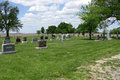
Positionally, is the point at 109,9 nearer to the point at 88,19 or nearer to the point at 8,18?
the point at 88,19

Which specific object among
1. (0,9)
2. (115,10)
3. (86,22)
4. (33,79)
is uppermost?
(0,9)

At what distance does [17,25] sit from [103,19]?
115 ft

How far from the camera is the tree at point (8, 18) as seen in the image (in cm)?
4049

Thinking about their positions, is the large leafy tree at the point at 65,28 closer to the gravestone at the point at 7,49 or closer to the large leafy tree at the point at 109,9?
the large leafy tree at the point at 109,9

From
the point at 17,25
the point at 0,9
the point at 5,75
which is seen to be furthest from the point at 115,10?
the point at 0,9

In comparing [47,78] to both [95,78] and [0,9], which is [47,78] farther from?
[0,9]

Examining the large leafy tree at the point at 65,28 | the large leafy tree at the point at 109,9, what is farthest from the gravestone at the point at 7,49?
the large leafy tree at the point at 65,28

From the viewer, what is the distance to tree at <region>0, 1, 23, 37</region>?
133ft

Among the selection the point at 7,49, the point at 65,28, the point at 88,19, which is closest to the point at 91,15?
the point at 88,19

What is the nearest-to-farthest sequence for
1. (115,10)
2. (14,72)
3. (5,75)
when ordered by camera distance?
(5,75)
(14,72)
(115,10)

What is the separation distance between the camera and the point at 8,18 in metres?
41.4

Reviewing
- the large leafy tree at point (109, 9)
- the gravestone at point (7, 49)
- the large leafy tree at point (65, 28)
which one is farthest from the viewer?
the large leafy tree at point (65, 28)

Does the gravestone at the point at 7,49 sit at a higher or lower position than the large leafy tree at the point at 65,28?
lower

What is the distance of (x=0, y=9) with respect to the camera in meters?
41.9
